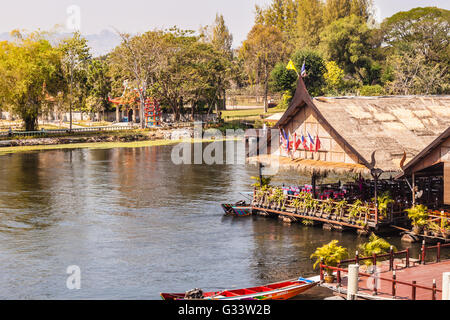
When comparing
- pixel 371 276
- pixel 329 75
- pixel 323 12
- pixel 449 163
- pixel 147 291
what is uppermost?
pixel 323 12

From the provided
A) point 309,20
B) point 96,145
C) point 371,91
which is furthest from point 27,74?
point 309,20

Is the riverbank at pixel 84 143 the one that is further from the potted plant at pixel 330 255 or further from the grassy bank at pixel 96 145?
the potted plant at pixel 330 255

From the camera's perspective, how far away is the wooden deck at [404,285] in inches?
795

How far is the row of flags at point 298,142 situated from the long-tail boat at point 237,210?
4.77 m

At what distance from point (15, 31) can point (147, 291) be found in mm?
70447

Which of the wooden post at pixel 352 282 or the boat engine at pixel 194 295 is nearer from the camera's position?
the wooden post at pixel 352 282

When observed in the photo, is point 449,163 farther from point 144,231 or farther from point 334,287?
point 144,231

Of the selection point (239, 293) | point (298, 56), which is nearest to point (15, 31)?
point (298, 56)

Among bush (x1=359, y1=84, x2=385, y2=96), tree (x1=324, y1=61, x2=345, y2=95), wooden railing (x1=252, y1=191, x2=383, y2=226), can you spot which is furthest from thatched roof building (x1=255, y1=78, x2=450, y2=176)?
tree (x1=324, y1=61, x2=345, y2=95)

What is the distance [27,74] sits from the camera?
82.2m

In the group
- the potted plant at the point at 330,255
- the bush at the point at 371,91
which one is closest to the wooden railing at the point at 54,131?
the bush at the point at 371,91

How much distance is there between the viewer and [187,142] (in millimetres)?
87375

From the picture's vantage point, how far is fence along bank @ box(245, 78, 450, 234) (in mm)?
32312

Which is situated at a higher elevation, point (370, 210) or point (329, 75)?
point (329, 75)
